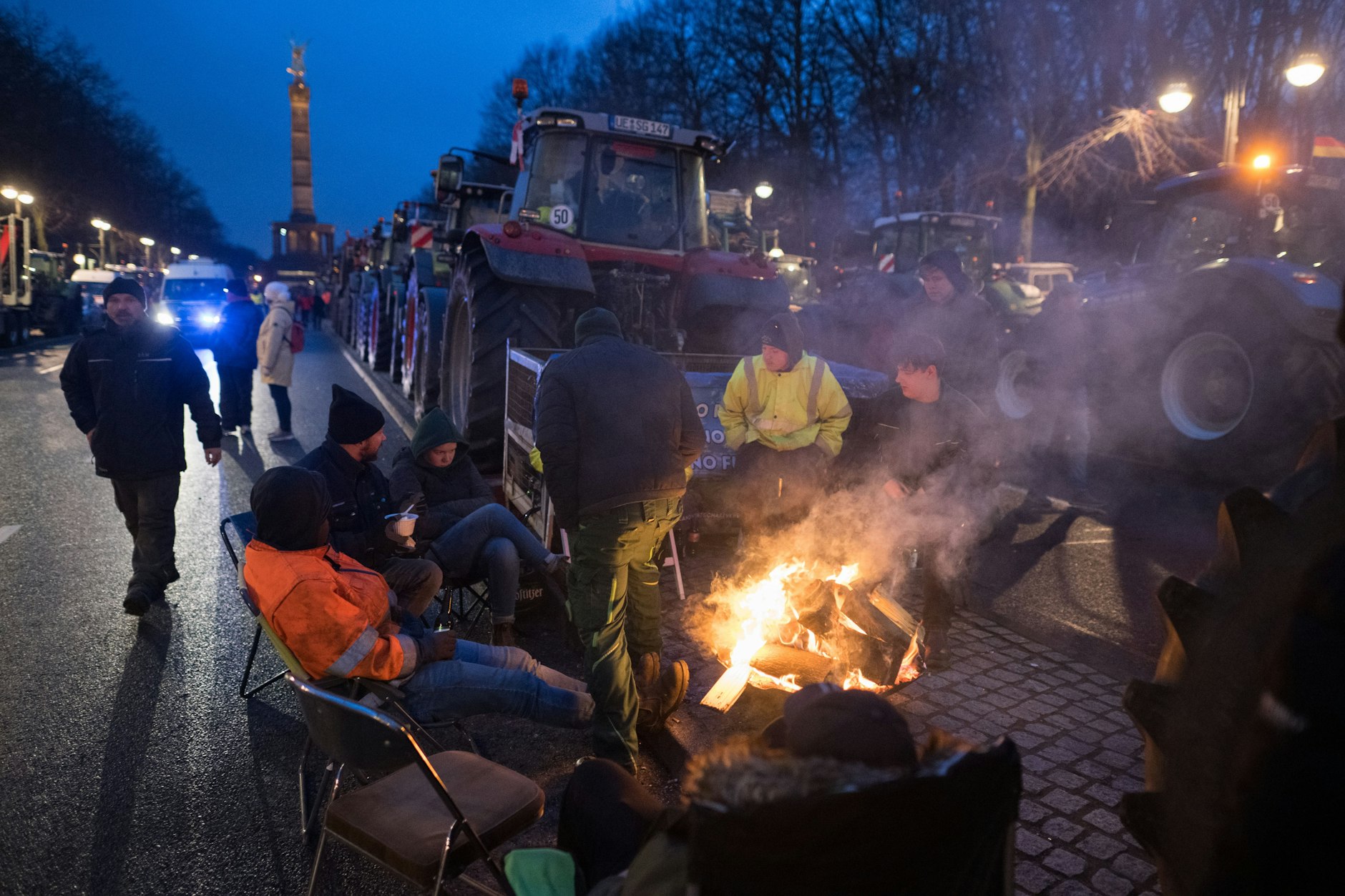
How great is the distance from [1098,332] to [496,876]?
878 cm

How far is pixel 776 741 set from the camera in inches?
70.9

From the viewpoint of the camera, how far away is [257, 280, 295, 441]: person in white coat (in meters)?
10.3

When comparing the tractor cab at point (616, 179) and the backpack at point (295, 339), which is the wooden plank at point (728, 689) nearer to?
the tractor cab at point (616, 179)

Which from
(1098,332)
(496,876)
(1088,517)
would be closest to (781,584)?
(496,876)

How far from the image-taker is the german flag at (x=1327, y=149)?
8.60 meters

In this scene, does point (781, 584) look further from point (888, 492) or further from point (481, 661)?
point (481, 661)

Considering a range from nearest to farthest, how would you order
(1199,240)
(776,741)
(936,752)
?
(936,752), (776,741), (1199,240)

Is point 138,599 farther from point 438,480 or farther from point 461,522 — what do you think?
point 461,522

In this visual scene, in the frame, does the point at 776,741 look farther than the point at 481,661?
No

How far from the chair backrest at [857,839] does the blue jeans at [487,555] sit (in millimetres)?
3159

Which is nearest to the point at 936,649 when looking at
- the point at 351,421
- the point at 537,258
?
the point at 351,421

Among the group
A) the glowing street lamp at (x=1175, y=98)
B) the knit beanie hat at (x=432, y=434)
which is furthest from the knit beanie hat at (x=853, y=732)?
the glowing street lamp at (x=1175, y=98)

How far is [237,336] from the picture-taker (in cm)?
981

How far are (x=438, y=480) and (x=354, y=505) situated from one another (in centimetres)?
88
